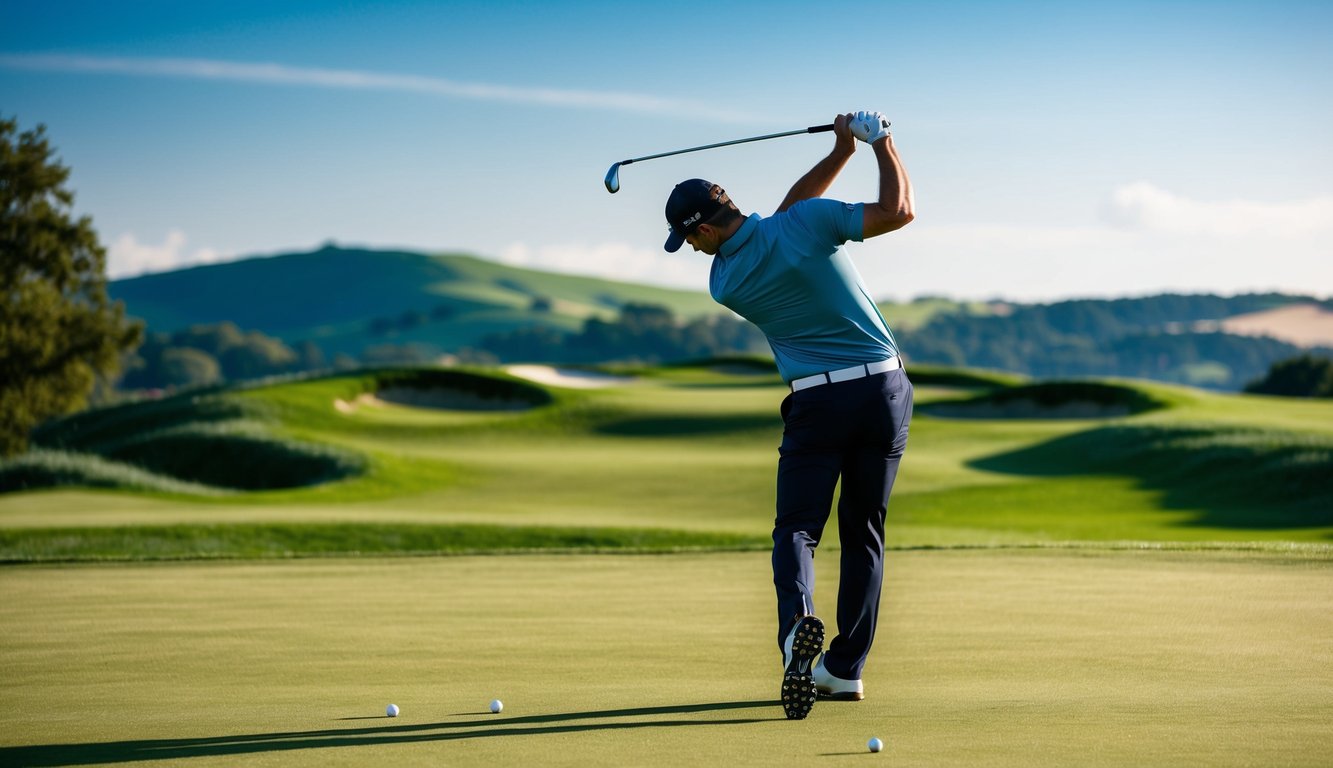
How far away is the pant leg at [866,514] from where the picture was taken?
18.5 feet

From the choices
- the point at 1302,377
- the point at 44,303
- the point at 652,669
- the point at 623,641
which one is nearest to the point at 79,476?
the point at 44,303

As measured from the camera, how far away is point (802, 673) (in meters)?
5.03

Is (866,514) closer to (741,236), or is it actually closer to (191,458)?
(741,236)

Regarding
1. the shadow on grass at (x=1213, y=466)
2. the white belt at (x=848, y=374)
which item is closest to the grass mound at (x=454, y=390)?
the shadow on grass at (x=1213, y=466)

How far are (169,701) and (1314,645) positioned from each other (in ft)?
16.7

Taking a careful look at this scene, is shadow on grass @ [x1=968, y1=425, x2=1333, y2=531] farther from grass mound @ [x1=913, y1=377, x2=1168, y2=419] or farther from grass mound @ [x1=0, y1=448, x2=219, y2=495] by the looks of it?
grass mound @ [x1=0, y1=448, x2=219, y2=495]

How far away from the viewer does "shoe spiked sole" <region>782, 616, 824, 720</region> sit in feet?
16.5

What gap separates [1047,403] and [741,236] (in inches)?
1305

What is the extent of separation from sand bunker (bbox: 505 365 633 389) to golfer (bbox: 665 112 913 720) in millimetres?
35177

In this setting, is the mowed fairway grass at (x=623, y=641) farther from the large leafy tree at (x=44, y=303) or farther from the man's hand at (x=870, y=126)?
the large leafy tree at (x=44, y=303)

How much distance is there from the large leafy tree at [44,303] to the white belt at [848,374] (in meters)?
40.0

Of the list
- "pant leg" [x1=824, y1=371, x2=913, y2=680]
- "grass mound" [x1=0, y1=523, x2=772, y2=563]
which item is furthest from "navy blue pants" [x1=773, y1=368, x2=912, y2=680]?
"grass mound" [x1=0, y1=523, x2=772, y2=563]

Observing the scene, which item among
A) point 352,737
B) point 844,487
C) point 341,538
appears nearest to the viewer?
point 352,737

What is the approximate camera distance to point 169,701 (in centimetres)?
575
